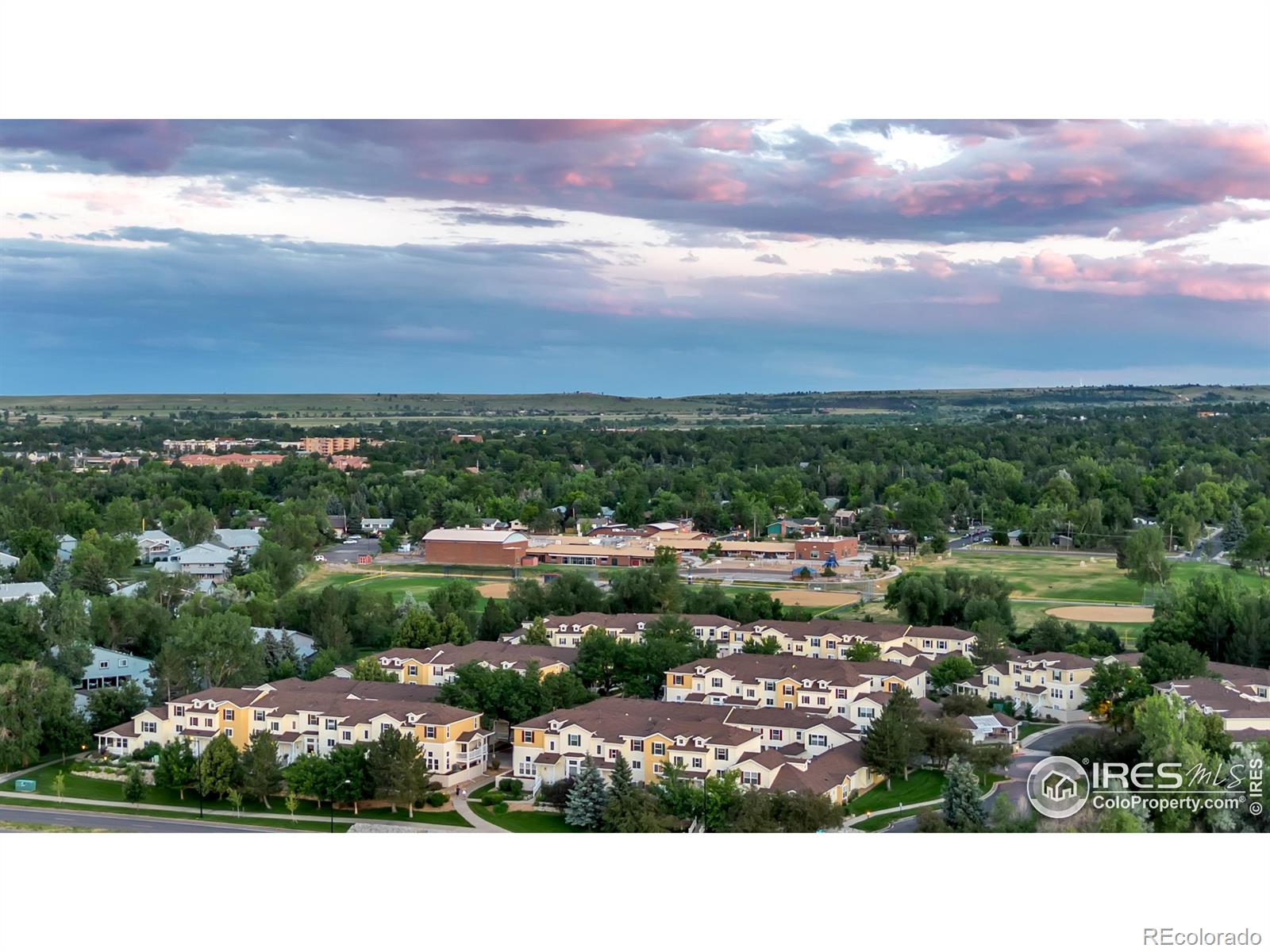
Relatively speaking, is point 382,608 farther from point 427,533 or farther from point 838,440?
point 838,440

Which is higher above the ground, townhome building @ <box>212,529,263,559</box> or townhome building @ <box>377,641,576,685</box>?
townhome building @ <box>212,529,263,559</box>

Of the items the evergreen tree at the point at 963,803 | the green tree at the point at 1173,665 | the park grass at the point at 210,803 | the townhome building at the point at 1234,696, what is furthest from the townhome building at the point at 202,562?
the townhome building at the point at 1234,696

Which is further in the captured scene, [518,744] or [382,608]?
[382,608]

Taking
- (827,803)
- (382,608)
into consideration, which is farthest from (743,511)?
(827,803)

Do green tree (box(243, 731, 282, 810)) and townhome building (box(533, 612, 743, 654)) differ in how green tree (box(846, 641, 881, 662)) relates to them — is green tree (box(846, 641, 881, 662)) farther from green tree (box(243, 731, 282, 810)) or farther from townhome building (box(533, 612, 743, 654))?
green tree (box(243, 731, 282, 810))

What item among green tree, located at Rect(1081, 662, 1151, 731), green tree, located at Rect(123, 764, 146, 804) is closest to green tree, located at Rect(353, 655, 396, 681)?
green tree, located at Rect(123, 764, 146, 804)

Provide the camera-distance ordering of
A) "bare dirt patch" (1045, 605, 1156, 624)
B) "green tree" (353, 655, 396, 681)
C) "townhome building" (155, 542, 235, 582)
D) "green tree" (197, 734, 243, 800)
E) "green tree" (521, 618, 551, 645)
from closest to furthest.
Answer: "green tree" (197, 734, 243, 800) < "green tree" (353, 655, 396, 681) < "green tree" (521, 618, 551, 645) < "bare dirt patch" (1045, 605, 1156, 624) < "townhome building" (155, 542, 235, 582)

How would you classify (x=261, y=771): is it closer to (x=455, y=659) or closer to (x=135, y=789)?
(x=135, y=789)
